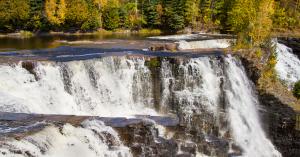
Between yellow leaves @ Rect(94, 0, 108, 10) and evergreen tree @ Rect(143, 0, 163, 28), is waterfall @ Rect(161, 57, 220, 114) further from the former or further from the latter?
yellow leaves @ Rect(94, 0, 108, 10)

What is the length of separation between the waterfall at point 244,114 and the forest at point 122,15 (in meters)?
28.4

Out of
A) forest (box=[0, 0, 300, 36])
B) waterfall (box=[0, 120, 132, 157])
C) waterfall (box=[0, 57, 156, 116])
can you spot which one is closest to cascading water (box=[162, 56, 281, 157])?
waterfall (box=[0, 57, 156, 116])

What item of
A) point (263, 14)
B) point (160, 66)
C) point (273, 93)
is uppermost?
point (263, 14)

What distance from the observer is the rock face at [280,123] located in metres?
24.4

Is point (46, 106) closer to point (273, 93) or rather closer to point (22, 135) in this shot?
point (22, 135)

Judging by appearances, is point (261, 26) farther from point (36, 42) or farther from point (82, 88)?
point (36, 42)

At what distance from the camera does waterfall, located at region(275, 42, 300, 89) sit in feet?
114

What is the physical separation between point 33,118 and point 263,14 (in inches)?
821

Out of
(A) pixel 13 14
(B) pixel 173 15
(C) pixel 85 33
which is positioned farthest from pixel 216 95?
(A) pixel 13 14

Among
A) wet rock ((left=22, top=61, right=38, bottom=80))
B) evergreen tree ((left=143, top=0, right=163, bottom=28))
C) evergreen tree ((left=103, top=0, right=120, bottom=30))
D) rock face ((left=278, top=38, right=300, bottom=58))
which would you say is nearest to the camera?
wet rock ((left=22, top=61, right=38, bottom=80))

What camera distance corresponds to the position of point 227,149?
75.0 ft

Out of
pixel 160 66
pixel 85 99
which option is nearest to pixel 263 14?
pixel 160 66

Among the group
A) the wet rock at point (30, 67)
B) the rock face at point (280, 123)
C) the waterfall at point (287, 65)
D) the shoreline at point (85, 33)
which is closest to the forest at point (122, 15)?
the shoreline at point (85, 33)

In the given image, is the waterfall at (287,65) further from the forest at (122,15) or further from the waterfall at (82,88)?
the forest at (122,15)
